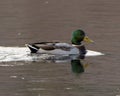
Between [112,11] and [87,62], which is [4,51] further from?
[112,11]

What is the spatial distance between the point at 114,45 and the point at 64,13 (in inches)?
273

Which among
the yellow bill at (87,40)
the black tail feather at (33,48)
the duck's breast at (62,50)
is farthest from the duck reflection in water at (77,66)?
the yellow bill at (87,40)

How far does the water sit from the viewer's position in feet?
41.7

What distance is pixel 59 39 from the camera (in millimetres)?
18609

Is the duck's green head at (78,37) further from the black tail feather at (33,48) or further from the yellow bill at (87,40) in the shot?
the black tail feather at (33,48)

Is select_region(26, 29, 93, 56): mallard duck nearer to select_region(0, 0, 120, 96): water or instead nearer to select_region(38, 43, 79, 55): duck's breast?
select_region(38, 43, 79, 55): duck's breast

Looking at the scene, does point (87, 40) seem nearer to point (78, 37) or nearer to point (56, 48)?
point (78, 37)

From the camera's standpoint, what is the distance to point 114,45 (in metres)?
17.3

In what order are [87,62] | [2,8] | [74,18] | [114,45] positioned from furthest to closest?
[2,8] → [74,18] → [114,45] → [87,62]

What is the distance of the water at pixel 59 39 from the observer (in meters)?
12.7

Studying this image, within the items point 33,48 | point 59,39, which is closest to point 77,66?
point 33,48

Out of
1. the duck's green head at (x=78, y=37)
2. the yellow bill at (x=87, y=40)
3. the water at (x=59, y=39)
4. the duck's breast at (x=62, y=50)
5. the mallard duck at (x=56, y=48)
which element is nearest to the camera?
the water at (x=59, y=39)

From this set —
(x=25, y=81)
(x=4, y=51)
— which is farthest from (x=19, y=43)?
(x=25, y=81)

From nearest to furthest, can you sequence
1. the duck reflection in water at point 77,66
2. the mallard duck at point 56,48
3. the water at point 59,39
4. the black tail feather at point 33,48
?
the water at point 59,39, the duck reflection in water at point 77,66, the black tail feather at point 33,48, the mallard duck at point 56,48
